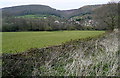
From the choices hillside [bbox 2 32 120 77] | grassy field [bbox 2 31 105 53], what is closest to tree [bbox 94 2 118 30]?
grassy field [bbox 2 31 105 53]

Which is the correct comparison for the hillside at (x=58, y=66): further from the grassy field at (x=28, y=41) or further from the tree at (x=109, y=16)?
the tree at (x=109, y=16)

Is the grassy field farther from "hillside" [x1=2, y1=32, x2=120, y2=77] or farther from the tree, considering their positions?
the tree

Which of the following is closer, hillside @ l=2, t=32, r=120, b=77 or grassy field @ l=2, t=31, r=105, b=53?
hillside @ l=2, t=32, r=120, b=77

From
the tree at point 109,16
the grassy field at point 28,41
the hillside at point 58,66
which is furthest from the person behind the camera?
the tree at point 109,16

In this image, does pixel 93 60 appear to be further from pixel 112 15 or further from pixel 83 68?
pixel 112 15

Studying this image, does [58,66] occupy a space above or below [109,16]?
below

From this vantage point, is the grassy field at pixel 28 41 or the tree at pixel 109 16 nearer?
the grassy field at pixel 28 41

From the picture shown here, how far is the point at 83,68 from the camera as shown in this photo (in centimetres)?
379

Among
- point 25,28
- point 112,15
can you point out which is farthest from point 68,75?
point 25,28

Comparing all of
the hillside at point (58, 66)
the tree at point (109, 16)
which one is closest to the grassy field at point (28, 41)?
the hillside at point (58, 66)

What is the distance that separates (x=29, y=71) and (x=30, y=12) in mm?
63176

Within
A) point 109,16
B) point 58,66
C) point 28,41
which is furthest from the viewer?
point 109,16

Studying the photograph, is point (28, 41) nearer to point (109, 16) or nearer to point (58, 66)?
point (58, 66)

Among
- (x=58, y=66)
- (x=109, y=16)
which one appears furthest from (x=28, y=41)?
(x=109, y=16)
